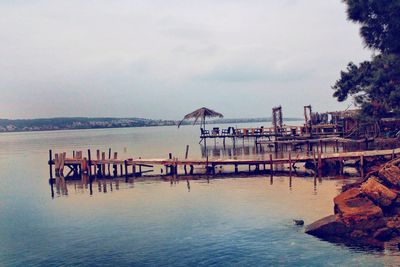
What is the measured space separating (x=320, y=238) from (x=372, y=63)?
980 centimetres

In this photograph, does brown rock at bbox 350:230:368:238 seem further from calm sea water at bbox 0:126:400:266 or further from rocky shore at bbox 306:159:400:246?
calm sea water at bbox 0:126:400:266

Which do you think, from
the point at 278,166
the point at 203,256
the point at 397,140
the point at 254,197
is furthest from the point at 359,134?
the point at 203,256

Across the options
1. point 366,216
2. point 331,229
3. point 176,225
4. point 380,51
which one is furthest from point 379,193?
point 176,225

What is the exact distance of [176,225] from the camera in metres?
23.4

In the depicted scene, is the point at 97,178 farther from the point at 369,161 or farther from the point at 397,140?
the point at 397,140

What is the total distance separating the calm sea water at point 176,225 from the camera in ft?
59.2

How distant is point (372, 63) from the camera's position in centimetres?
2255

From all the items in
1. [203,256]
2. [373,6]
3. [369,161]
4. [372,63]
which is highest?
[373,6]

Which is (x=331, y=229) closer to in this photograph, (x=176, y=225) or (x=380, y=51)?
(x=176, y=225)

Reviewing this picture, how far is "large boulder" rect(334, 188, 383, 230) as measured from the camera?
19594 millimetres

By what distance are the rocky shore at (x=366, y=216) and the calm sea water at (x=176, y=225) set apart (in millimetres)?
1026

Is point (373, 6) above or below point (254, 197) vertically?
above

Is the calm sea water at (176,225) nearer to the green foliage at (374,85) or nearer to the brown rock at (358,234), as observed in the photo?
the brown rock at (358,234)

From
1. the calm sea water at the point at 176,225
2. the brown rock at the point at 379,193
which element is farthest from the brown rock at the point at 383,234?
the brown rock at the point at 379,193
